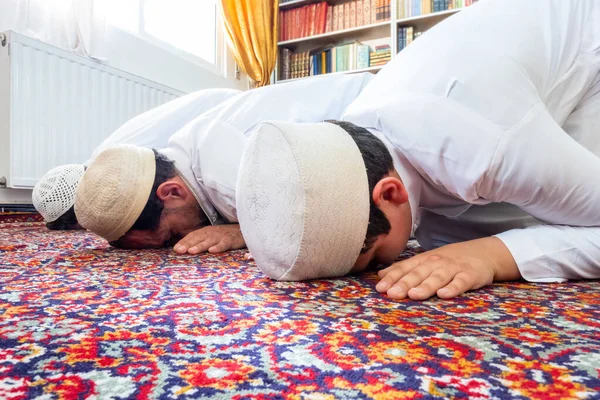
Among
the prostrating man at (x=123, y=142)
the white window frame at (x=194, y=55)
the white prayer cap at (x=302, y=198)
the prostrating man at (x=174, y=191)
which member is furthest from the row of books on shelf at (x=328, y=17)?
the white prayer cap at (x=302, y=198)

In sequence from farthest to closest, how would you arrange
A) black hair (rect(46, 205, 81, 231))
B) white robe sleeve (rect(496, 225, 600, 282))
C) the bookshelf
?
the bookshelf → black hair (rect(46, 205, 81, 231)) → white robe sleeve (rect(496, 225, 600, 282))

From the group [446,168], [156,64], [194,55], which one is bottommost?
[446,168]

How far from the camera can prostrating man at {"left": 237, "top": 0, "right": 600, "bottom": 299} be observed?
73cm

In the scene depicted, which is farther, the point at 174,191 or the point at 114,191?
the point at 174,191

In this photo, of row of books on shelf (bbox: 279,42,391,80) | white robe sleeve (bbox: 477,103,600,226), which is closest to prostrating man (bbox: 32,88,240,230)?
white robe sleeve (bbox: 477,103,600,226)

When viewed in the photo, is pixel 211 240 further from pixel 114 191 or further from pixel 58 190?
pixel 58 190

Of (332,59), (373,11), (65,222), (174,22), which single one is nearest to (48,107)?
(65,222)

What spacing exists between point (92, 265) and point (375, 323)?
0.73 meters

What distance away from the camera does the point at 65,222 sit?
1890 millimetres

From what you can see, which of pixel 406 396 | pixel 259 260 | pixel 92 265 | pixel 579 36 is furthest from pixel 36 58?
pixel 406 396

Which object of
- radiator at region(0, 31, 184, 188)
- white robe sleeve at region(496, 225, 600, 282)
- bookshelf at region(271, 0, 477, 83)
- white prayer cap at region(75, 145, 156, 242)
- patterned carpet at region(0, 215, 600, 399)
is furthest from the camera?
bookshelf at region(271, 0, 477, 83)

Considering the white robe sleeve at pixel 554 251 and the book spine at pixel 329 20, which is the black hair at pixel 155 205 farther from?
the book spine at pixel 329 20

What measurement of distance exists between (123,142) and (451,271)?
143 cm

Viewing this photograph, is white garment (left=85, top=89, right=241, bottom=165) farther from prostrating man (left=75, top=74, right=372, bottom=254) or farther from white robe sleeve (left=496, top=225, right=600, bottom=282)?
white robe sleeve (left=496, top=225, right=600, bottom=282)
